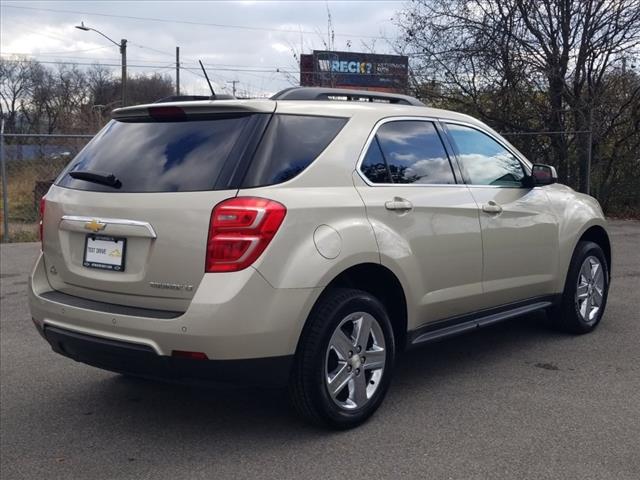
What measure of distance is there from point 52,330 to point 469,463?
226cm

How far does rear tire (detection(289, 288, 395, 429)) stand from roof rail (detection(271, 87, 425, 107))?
46.6 inches

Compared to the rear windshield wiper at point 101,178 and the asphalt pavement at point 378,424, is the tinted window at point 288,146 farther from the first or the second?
the asphalt pavement at point 378,424

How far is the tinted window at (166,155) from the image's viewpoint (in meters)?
3.56

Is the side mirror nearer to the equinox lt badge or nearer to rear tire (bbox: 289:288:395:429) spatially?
rear tire (bbox: 289:288:395:429)

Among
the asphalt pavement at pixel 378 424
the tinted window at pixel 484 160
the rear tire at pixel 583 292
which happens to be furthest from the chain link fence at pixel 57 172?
the tinted window at pixel 484 160

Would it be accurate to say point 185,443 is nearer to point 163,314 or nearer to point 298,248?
point 163,314

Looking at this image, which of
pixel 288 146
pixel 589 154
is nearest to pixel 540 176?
pixel 288 146

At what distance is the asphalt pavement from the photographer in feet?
11.2

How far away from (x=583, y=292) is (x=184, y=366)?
3.66 meters

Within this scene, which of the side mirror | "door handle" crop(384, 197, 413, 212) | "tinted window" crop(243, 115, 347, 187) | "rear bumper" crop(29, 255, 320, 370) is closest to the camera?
"rear bumper" crop(29, 255, 320, 370)

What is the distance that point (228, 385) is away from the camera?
3424 mm

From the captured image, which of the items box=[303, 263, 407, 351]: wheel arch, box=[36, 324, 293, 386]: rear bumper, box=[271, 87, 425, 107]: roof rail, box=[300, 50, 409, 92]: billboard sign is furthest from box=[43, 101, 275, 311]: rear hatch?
box=[300, 50, 409, 92]: billboard sign

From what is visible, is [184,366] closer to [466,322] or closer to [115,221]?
[115,221]

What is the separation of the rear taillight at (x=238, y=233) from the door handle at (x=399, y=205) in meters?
0.86
